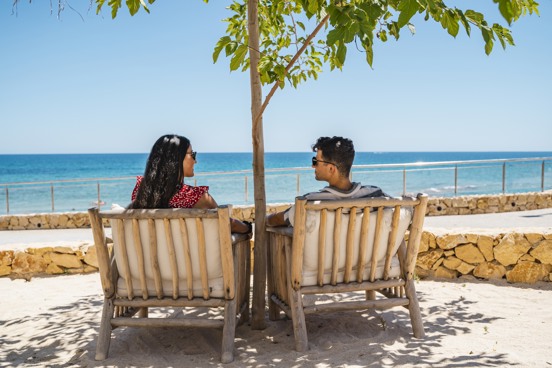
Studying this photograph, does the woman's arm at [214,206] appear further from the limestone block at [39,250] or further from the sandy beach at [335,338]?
the limestone block at [39,250]

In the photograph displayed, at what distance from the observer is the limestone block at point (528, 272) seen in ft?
14.3

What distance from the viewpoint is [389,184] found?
476 inches

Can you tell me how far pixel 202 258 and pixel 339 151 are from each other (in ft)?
3.62

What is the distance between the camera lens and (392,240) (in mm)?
2902

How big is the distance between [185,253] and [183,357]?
644 mm

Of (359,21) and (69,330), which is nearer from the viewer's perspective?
(359,21)

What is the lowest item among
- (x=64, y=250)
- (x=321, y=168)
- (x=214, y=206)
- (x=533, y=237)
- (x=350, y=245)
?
(x=64, y=250)

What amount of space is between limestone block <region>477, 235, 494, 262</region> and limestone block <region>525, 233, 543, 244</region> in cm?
30

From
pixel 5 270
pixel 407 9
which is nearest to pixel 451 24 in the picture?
pixel 407 9

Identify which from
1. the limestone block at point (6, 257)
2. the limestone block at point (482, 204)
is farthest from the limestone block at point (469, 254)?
the limestone block at point (482, 204)

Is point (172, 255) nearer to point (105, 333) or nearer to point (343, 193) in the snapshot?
point (105, 333)

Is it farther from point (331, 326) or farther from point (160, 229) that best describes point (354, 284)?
point (160, 229)

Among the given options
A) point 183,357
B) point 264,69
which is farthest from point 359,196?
point 183,357

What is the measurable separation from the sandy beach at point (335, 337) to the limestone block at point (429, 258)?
0.35 metres
